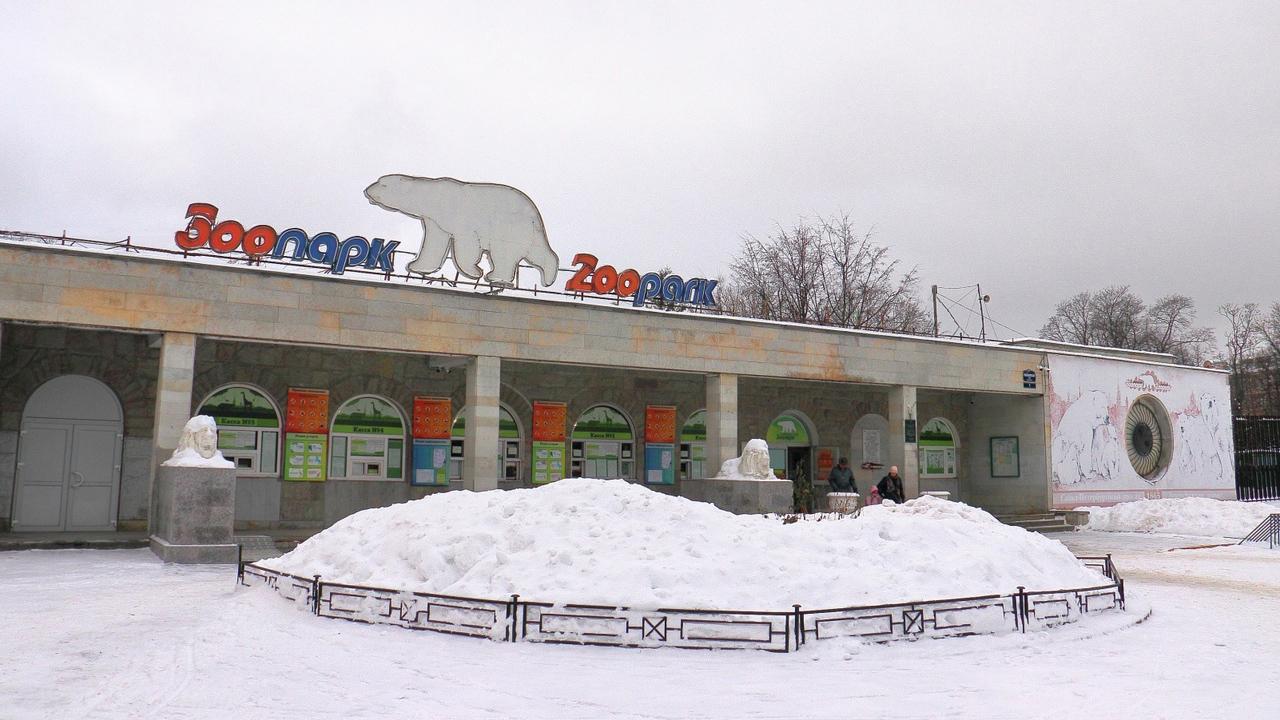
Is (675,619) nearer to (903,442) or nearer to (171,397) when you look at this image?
(171,397)

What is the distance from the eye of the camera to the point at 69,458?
1870cm

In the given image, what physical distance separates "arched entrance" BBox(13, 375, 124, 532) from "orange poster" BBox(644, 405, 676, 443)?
39.2ft

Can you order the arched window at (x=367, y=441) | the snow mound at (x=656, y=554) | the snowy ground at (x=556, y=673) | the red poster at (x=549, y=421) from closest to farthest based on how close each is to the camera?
1. the snowy ground at (x=556, y=673)
2. the snow mound at (x=656, y=554)
3. the arched window at (x=367, y=441)
4. the red poster at (x=549, y=421)

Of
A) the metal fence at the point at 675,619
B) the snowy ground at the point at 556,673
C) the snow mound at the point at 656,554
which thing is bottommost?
the snowy ground at the point at 556,673

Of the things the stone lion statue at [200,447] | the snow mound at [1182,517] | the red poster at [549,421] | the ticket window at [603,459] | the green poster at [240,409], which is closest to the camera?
the stone lion statue at [200,447]

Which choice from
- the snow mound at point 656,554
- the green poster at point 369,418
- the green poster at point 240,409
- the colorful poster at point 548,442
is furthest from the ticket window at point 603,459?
the snow mound at point 656,554

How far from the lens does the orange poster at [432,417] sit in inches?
866

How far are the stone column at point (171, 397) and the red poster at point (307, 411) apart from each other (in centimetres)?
341

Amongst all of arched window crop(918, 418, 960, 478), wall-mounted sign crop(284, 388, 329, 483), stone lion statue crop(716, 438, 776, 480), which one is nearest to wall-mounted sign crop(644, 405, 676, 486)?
stone lion statue crop(716, 438, 776, 480)

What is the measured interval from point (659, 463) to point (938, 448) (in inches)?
404

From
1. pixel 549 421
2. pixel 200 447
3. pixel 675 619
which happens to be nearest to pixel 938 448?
pixel 549 421

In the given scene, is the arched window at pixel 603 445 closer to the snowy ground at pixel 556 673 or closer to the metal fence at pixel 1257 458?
the snowy ground at pixel 556 673

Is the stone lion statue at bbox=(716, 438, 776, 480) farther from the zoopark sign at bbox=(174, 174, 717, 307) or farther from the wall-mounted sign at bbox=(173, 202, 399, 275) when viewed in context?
the wall-mounted sign at bbox=(173, 202, 399, 275)

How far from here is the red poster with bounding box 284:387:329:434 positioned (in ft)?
67.5
